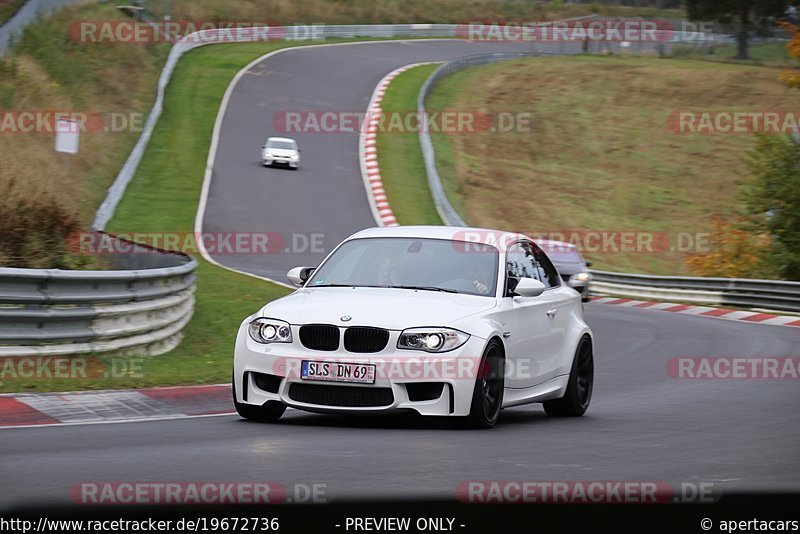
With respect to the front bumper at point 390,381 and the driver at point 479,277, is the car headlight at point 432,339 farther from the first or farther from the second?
the driver at point 479,277

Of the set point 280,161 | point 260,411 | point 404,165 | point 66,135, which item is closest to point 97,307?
point 260,411

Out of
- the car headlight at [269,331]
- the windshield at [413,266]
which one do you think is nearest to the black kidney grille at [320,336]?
the car headlight at [269,331]

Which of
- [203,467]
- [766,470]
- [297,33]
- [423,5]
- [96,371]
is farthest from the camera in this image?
[423,5]

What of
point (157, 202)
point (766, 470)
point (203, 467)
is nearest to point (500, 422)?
point (766, 470)

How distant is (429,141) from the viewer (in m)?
46.0

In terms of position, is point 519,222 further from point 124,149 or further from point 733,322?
point 733,322

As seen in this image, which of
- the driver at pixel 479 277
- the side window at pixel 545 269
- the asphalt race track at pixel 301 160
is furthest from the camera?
the asphalt race track at pixel 301 160

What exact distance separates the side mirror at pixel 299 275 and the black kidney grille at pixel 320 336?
1.23m

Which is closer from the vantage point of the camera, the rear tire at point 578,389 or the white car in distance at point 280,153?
the rear tire at point 578,389

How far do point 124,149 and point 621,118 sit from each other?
26.3 m

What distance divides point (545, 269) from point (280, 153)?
1179 inches

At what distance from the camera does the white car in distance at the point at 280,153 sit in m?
40.3

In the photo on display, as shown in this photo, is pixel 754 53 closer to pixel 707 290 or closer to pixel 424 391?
pixel 707 290

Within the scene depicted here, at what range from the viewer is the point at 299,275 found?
10.4m
